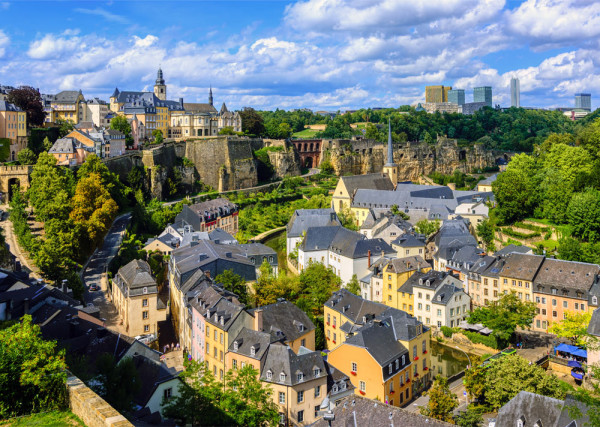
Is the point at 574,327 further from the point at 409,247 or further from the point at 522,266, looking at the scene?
the point at 409,247

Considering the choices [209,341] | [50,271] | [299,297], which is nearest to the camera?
[209,341]

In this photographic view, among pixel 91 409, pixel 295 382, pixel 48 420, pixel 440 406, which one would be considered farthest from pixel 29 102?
pixel 91 409

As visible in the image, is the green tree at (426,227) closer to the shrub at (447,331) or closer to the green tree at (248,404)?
the shrub at (447,331)

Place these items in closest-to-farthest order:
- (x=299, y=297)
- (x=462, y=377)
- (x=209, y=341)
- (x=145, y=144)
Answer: (x=209, y=341) < (x=462, y=377) < (x=299, y=297) < (x=145, y=144)

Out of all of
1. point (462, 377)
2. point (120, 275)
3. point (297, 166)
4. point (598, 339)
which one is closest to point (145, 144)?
point (297, 166)

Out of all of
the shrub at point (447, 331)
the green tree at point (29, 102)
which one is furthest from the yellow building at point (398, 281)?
the green tree at point (29, 102)

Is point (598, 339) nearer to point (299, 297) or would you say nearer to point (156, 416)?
point (299, 297)

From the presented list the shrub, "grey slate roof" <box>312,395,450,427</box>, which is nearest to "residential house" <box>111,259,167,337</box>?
"grey slate roof" <box>312,395,450,427</box>

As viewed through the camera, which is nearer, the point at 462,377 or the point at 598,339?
the point at 598,339
